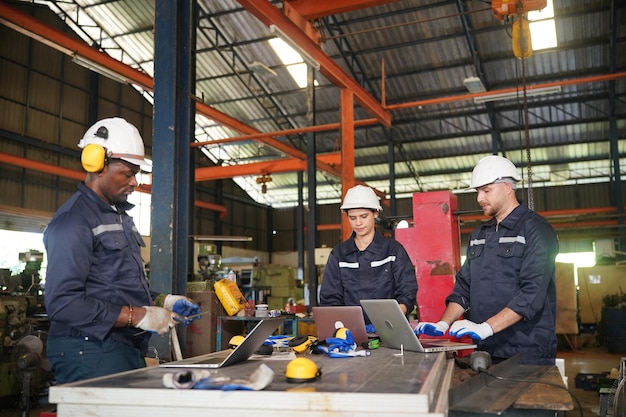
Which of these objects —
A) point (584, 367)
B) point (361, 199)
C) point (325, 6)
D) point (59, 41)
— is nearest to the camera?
point (361, 199)

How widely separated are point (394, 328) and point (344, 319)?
484 millimetres

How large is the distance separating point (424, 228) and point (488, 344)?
118 inches

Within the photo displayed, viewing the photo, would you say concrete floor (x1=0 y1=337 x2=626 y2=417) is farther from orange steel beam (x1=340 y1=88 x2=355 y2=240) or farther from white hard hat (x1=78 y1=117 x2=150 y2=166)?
white hard hat (x1=78 y1=117 x2=150 y2=166)

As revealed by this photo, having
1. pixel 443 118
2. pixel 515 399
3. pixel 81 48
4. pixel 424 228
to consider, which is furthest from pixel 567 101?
pixel 515 399

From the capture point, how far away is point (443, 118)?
55.6 feet

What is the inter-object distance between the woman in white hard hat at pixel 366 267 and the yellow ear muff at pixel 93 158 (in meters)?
1.74

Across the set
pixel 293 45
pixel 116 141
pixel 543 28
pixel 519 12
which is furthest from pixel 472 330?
pixel 543 28

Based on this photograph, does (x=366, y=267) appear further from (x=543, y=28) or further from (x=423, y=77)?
(x=423, y=77)

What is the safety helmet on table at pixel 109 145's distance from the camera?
2.25 meters

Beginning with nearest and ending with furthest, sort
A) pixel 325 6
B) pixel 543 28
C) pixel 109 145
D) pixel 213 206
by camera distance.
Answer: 1. pixel 109 145
2. pixel 325 6
3. pixel 543 28
4. pixel 213 206

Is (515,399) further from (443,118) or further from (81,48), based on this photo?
(443,118)

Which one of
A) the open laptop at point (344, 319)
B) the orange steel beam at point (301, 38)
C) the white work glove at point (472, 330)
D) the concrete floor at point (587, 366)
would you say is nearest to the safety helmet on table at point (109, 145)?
the open laptop at point (344, 319)

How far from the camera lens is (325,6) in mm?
6926

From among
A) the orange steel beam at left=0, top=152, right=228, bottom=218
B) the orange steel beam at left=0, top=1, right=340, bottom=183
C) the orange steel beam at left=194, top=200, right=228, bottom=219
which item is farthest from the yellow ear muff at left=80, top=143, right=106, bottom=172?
the orange steel beam at left=194, top=200, right=228, bottom=219
